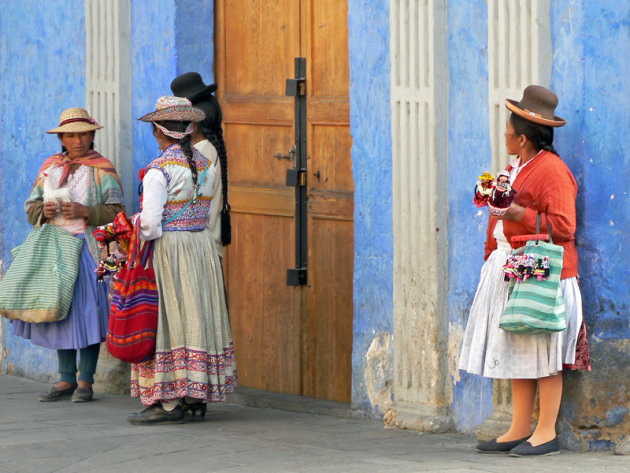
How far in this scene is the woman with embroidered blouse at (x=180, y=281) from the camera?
7.62 metres

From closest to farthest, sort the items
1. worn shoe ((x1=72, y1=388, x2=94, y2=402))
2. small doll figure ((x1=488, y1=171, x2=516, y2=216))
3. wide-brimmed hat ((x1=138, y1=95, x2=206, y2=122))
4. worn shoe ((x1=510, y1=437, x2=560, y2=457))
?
small doll figure ((x1=488, y1=171, x2=516, y2=216)) → worn shoe ((x1=510, y1=437, x2=560, y2=457)) → wide-brimmed hat ((x1=138, y1=95, x2=206, y2=122)) → worn shoe ((x1=72, y1=388, x2=94, y2=402))

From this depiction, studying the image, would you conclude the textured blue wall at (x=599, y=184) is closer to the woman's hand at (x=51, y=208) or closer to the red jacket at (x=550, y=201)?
the red jacket at (x=550, y=201)

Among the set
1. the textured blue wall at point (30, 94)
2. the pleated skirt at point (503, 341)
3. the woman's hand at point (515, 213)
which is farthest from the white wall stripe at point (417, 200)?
the textured blue wall at point (30, 94)

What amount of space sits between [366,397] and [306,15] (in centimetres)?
226

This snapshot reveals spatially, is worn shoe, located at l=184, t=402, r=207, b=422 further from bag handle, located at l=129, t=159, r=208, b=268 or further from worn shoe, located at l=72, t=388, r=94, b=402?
worn shoe, located at l=72, t=388, r=94, b=402

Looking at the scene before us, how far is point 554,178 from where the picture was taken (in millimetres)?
6391

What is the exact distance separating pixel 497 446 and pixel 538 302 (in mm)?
801

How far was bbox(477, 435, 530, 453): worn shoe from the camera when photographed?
6.66 m

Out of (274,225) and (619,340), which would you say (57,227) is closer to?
(274,225)

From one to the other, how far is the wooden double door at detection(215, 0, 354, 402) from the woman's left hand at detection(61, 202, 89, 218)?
0.95 m

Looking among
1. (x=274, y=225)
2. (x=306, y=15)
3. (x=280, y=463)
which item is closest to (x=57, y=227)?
(x=274, y=225)

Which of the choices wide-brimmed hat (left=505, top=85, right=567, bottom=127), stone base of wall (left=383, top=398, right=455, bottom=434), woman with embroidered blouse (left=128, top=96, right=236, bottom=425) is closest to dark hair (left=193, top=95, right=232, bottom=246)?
woman with embroidered blouse (left=128, top=96, right=236, bottom=425)

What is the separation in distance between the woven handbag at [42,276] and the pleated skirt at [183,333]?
103cm

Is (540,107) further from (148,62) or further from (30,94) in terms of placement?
(30,94)
